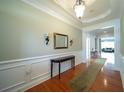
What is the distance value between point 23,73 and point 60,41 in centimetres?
209

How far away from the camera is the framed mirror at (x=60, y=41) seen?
11.8 ft

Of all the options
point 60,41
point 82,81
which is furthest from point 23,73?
point 60,41

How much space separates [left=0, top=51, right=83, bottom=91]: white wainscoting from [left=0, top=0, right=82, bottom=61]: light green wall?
0.17 meters

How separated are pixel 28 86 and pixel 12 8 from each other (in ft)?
7.41

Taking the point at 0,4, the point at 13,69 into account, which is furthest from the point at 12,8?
the point at 13,69

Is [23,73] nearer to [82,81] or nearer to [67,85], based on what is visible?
[67,85]

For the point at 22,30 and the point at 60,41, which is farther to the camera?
the point at 60,41

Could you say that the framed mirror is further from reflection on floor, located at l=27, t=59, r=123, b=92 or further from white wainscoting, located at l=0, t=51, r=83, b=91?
reflection on floor, located at l=27, t=59, r=123, b=92

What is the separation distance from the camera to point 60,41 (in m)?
3.85

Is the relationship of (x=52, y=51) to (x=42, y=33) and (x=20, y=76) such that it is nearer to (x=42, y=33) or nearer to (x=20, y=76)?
(x=42, y=33)

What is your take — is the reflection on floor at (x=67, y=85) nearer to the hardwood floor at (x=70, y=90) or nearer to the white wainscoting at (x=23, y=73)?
the hardwood floor at (x=70, y=90)

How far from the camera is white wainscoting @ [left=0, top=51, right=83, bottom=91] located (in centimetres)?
198

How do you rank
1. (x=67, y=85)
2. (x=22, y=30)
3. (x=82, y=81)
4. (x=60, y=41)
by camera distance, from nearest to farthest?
1. (x=22, y=30)
2. (x=67, y=85)
3. (x=82, y=81)
4. (x=60, y=41)

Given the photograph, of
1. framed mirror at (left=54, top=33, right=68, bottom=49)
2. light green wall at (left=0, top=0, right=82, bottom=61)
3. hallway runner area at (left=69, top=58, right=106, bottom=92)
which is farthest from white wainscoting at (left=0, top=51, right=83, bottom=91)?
hallway runner area at (left=69, top=58, right=106, bottom=92)
